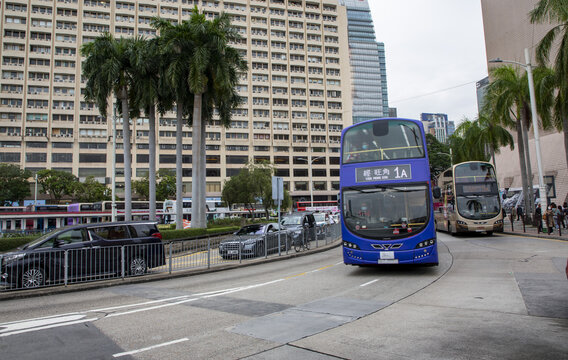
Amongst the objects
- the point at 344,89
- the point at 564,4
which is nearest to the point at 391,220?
the point at 564,4

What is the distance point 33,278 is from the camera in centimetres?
972

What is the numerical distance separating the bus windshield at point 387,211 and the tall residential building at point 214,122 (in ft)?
198

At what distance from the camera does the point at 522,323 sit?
5648 millimetres

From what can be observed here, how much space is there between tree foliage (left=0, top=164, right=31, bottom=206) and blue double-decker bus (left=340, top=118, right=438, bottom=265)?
2454 inches

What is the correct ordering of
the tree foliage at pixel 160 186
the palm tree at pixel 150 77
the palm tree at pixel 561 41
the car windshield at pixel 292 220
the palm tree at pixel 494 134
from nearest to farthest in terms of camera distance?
1. the palm tree at pixel 561 41
2. the car windshield at pixel 292 220
3. the palm tree at pixel 150 77
4. the palm tree at pixel 494 134
5. the tree foliage at pixel 160 186

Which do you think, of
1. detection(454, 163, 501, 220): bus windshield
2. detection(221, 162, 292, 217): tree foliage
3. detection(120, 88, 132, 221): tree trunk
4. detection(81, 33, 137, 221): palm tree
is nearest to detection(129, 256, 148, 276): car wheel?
detection(81, 33, 137, 221): palm tree

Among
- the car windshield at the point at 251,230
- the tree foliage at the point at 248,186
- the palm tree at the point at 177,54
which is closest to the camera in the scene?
the car windshield at the point at 251,230

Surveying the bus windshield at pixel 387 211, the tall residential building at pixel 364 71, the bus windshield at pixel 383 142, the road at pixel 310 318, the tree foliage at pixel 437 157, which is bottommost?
the road at pixel 310 318

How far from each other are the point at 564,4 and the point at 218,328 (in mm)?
21423

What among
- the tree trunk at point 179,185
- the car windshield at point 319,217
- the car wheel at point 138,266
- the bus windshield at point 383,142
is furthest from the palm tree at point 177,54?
the bus windshield at point 383,142

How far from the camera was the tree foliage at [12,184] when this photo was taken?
56.2 metres

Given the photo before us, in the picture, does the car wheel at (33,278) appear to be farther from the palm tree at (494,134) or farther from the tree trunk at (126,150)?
the palm tree at (494,134)

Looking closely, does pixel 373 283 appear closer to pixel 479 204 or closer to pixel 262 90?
pixel 479 204

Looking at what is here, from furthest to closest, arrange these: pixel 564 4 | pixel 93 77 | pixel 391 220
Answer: pixel 93 77 → pixel 564 4 → pixel 391 220
